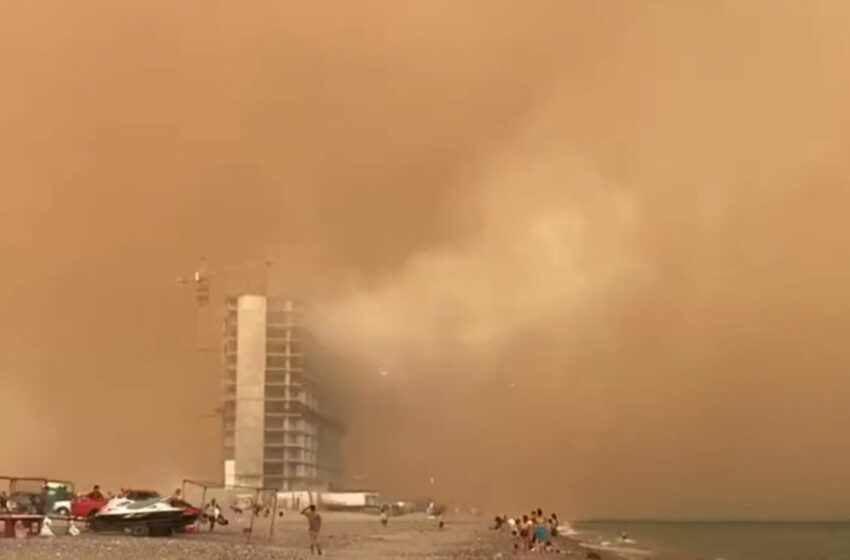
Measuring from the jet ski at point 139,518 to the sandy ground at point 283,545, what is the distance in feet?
2.06

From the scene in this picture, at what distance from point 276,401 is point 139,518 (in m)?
57.9

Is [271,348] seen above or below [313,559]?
above

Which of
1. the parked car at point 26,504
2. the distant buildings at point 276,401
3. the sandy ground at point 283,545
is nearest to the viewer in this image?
the sandy ground at point 283,545

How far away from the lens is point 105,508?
108ft

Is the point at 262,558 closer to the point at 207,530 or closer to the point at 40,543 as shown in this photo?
the point at 40,543

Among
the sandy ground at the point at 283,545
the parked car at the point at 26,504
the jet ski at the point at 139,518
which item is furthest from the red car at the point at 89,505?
the sandy ground at the point at 283,545

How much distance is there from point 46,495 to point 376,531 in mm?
15573

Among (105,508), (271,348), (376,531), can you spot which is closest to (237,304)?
(271,348)

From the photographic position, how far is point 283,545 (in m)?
34.0

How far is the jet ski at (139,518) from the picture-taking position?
32188 millimetres

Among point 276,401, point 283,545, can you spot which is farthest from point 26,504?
point 276,401

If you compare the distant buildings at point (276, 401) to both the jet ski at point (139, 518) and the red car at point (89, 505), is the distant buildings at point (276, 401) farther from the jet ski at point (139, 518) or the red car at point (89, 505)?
the jet ski at point (139, 518)

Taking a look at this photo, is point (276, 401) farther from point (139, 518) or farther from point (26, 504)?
point (139, 518)

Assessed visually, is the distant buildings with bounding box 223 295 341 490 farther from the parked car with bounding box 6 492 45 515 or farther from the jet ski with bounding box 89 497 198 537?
the jet ski with bounding box 89 497 198 537
